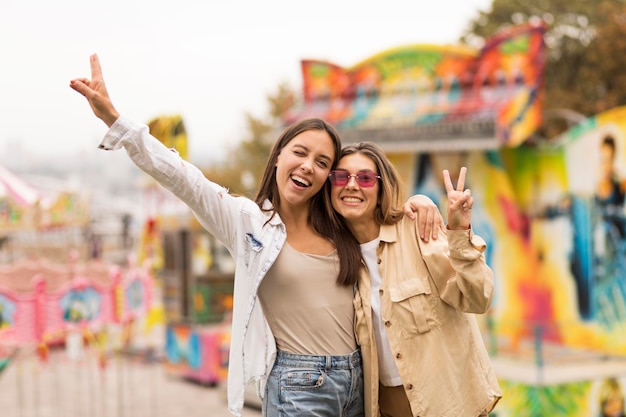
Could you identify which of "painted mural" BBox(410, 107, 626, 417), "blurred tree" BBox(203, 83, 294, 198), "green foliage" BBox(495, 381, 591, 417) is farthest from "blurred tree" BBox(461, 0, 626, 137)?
"green foliage" BBox(495, 381, 591, 417)

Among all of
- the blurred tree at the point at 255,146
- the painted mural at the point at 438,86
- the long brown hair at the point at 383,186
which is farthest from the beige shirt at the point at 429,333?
the blurred tree at the point at 255,146

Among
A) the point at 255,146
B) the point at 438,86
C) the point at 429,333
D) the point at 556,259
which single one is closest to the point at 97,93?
the point at 429,333

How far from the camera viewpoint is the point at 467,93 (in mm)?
9773

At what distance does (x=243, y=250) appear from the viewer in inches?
107

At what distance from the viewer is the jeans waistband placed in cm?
262

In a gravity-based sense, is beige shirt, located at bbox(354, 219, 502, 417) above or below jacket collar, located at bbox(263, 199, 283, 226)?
below

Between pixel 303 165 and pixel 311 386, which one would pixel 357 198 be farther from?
pixel 311 386

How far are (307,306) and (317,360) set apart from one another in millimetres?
181

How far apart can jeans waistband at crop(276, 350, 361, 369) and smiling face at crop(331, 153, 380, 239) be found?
1.49 ft

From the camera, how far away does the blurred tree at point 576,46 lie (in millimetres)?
18094

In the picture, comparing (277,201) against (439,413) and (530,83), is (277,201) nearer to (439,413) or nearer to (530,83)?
(439,413)

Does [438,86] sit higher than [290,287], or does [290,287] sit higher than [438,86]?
[438,86]

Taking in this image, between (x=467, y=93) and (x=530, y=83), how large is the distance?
863mm

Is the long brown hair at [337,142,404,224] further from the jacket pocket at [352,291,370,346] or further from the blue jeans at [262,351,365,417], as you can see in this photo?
the blue jeans at [262,351,365,417]
